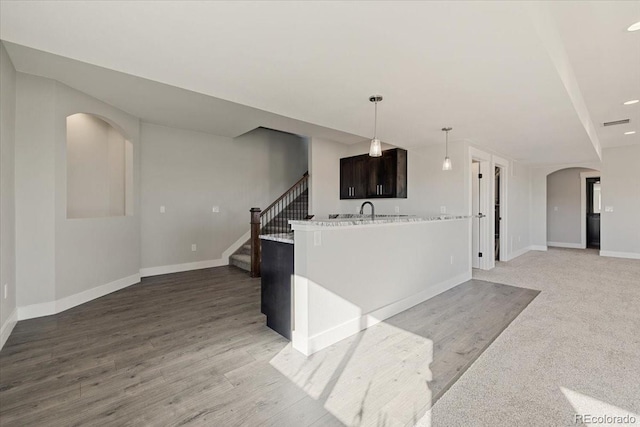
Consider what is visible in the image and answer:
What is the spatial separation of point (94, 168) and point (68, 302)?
203cm

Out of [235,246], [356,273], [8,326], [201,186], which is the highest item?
[201,186]

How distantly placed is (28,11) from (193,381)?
98.0 inches

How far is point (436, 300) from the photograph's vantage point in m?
3.87

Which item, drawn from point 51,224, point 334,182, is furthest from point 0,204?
point 334,182

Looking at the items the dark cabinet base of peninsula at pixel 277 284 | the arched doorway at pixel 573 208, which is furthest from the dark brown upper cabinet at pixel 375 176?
the arched doorway at pixel 573 208

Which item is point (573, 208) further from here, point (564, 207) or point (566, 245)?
point (566, 245)

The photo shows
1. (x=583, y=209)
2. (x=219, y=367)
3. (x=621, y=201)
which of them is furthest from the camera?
(x=583, y=209)

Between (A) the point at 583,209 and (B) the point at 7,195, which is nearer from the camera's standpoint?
(B) the point at 7,195

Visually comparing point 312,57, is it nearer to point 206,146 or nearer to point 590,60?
point 590,60

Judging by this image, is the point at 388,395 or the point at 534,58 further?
the point at 534,58

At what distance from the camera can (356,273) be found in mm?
2936

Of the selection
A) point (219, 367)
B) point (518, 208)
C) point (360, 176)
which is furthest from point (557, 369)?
point (518, 208)

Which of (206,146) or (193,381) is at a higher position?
(206,146)

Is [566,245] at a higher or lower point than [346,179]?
lower
